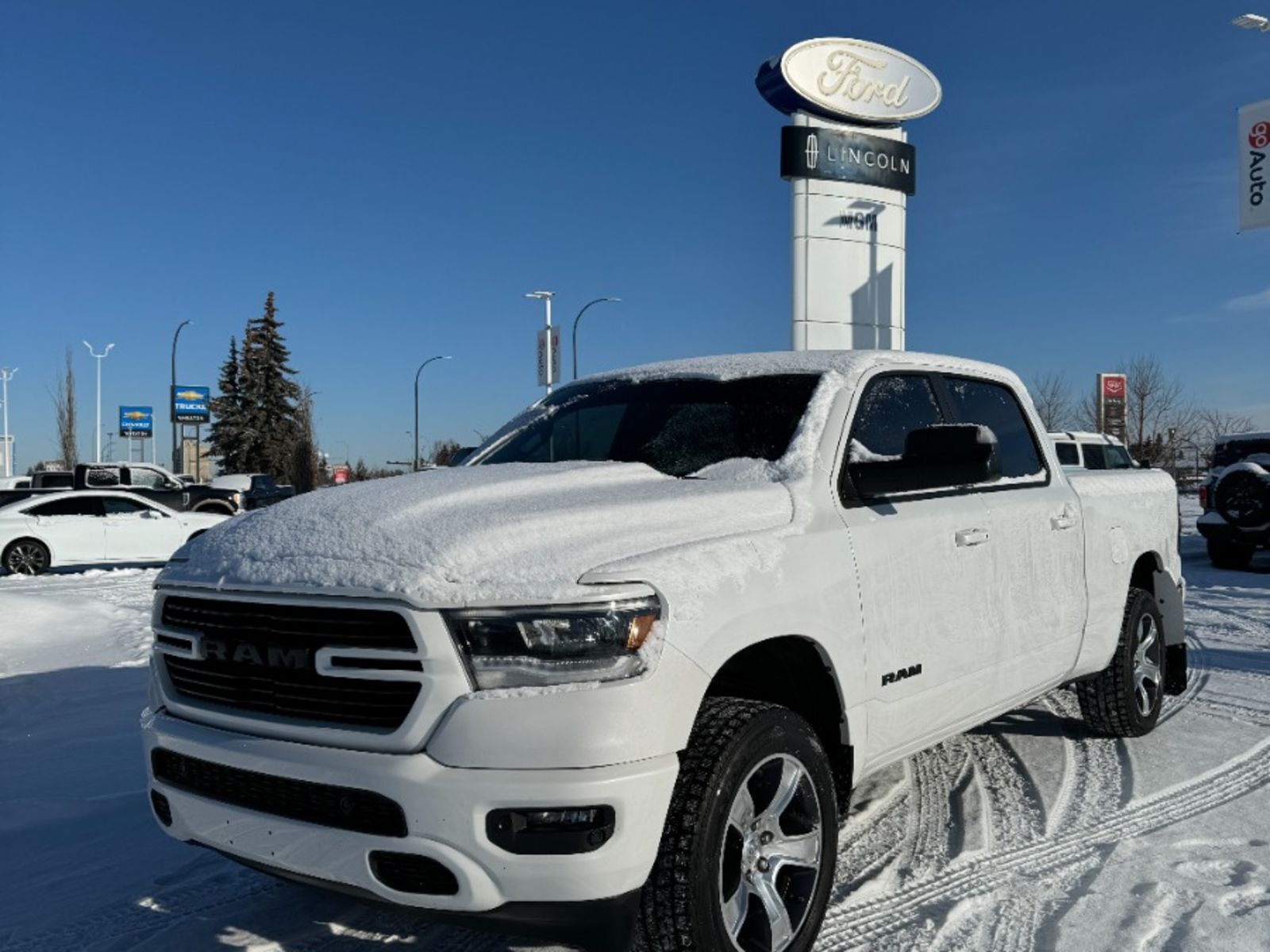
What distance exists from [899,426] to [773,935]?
6.42 ft

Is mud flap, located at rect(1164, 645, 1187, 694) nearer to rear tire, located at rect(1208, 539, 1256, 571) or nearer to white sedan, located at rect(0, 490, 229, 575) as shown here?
rear tire, located at rect(1208, 539, 1256, 571)

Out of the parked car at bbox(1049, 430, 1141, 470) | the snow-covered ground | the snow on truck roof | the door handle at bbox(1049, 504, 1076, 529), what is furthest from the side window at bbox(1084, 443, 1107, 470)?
the snow on truck roof

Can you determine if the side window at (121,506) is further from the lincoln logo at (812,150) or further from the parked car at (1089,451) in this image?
the parked car at (1089,451)

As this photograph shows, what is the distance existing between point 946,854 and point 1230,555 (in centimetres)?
1203

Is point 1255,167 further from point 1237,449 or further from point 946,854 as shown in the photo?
point 946,854

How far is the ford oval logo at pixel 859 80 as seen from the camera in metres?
19.2

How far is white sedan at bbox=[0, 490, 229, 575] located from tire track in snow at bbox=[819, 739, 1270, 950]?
15106mm

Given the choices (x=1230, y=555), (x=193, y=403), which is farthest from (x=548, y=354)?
(x=193, y=403)

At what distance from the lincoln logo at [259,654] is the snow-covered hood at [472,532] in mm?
156

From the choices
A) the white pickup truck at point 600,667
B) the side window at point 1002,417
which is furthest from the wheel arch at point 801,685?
the side window at point 1002,417

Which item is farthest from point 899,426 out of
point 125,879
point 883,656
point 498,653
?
point 125,879

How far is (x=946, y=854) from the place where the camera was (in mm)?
3775

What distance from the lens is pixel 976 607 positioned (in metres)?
3.77

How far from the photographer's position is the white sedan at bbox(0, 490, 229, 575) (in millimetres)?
16734
